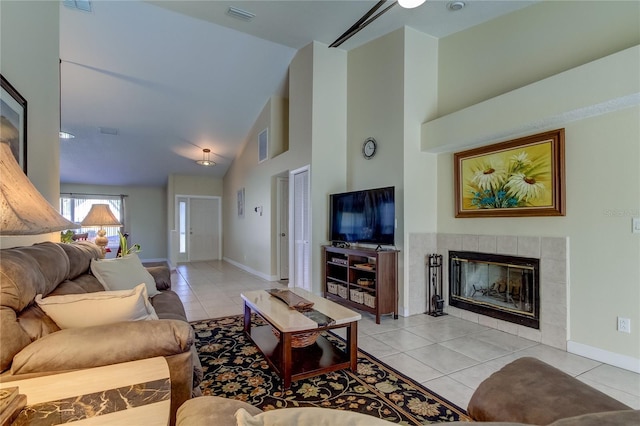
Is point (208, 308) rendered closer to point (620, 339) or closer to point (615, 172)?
point (620, 339)

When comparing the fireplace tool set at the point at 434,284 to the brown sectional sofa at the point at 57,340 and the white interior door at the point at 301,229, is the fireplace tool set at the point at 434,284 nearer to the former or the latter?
the white interior door at the point at 301,229

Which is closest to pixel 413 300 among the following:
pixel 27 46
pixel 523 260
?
pixel 523 260

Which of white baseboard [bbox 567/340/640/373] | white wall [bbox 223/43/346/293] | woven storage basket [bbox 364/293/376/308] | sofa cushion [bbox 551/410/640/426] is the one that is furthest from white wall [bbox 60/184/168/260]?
sofa cushion [bbox 551/410/640/426]

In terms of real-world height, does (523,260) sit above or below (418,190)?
below

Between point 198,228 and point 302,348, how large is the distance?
745cm

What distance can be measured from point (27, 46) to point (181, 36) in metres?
2.52

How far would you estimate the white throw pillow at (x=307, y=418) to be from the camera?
2.13ft

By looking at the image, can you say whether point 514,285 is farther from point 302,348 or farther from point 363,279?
point 302,348

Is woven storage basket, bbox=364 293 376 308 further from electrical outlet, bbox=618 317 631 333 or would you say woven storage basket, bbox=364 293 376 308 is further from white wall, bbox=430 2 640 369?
electrical outlet, bbox=618 317 631 333

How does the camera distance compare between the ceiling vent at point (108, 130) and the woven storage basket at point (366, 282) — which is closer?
the woven storage basket at point (366, 282)

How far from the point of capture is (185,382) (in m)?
1.32

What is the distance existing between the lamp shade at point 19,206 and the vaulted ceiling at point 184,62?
11.5 feet

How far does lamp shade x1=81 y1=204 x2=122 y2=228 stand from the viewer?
12.1 feet

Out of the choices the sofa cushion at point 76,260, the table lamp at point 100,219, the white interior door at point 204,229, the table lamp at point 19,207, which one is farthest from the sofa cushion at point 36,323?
the white interior door at point 204,229
